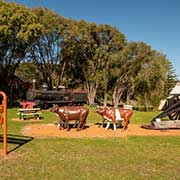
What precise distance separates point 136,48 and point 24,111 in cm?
2234

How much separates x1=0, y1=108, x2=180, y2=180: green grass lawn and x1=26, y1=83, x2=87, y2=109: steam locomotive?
1542 centimetres

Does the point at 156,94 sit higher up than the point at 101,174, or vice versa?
the point at 156,94

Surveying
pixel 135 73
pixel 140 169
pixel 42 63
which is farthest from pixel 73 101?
pixel 140 169

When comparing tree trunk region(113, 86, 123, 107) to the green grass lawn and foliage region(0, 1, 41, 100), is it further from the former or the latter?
the green grass lawn

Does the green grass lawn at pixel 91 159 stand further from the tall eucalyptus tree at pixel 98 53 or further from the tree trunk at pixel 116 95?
the tree trunk at pixel 116 95

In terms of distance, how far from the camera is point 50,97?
26.1 meters

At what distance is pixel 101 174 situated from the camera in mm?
5758

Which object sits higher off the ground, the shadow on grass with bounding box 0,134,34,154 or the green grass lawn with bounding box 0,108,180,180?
the shadow on grass with bounding box 0,134,34,154

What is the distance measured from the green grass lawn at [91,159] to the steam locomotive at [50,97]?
15.4m

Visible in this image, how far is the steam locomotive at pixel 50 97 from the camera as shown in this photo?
25.1 metres

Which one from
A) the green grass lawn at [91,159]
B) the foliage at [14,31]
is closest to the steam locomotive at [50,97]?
the foliage at [14,31]

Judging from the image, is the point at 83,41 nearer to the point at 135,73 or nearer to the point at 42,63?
the point at 42,63

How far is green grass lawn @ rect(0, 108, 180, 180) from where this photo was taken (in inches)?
225

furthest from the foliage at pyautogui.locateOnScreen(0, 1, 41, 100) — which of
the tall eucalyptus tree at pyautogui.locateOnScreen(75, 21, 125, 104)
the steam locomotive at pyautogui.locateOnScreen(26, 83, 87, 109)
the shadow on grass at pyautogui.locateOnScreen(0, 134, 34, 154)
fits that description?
the shadow on grass at pyautogui.locateOnScreen(0, 134, 34, 154)
